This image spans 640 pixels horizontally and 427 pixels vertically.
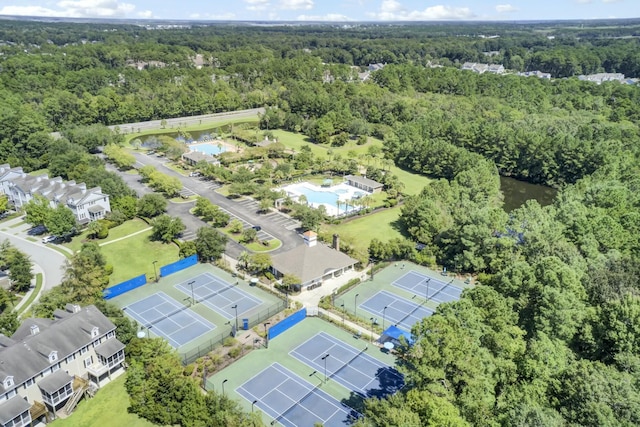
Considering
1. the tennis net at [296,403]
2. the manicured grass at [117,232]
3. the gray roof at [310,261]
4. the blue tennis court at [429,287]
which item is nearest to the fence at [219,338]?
the gray roof at [310,261]

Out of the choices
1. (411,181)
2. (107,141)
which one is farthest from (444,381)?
(107,141)

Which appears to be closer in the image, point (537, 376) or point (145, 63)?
point (537, 376)

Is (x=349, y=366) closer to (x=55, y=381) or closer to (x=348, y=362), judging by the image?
(x=348, y=362)

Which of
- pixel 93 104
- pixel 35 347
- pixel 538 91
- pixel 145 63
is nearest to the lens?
pixel 35 347

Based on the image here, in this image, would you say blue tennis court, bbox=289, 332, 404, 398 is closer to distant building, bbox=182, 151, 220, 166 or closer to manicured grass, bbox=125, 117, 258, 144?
distant building, bbox=182, 151, 220, 166

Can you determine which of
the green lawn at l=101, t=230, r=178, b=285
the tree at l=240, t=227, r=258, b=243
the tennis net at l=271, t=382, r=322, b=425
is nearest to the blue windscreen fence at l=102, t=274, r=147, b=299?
the green lawn at l=101, t=230, r=178, b=285

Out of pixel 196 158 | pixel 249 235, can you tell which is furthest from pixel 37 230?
pixel 196 158

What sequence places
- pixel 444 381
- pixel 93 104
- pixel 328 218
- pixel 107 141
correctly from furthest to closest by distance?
1. pixel 93 104
2. pixel 107 141
3. pixel 328 218
4. pixel 444 381

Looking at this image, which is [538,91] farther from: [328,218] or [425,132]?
[328,218]
